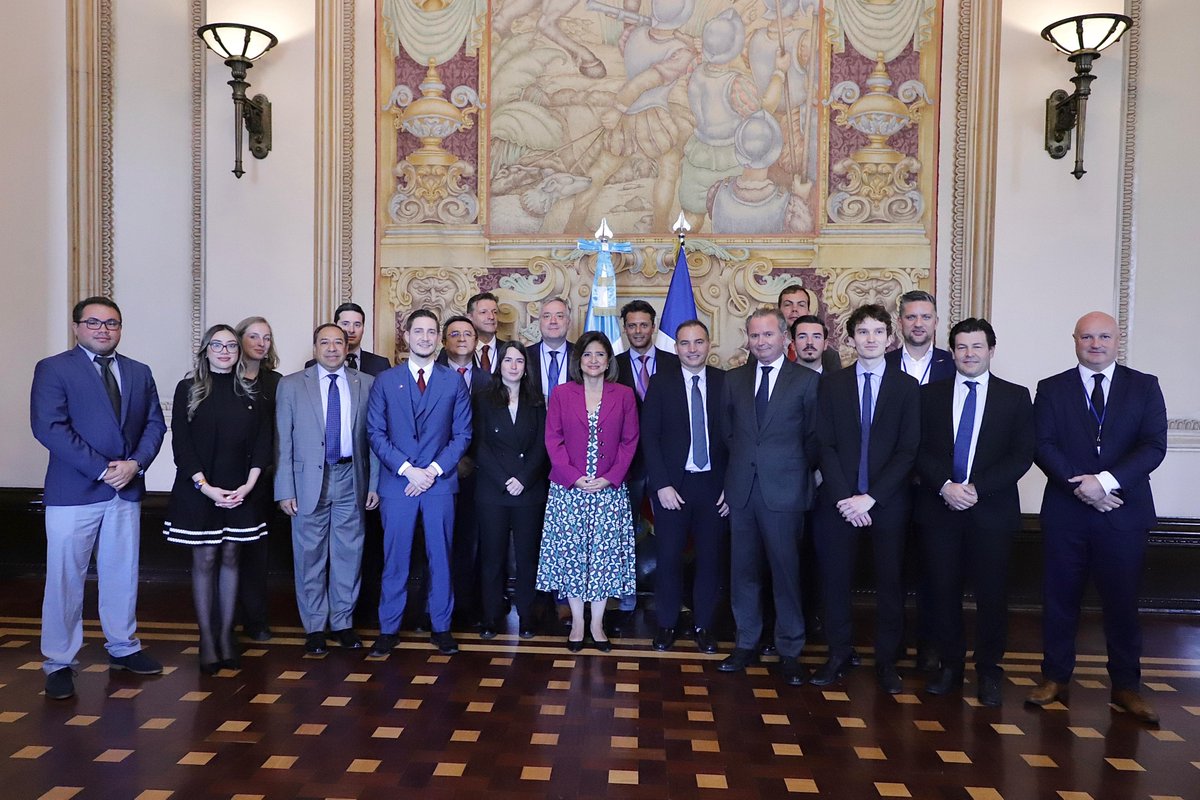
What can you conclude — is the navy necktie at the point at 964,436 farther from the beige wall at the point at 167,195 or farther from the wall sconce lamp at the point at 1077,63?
the beige wall at the point at 167,195

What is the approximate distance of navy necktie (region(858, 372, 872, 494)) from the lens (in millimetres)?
3854

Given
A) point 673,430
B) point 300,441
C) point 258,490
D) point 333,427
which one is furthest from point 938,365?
point 258,490

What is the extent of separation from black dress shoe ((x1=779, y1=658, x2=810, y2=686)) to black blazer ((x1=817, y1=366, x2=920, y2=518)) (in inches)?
30.9

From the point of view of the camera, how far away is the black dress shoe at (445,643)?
4297 millimetres

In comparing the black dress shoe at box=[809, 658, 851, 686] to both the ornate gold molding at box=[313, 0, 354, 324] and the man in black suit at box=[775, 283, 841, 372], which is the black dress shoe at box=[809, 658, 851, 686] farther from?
the ornate gold molding at box=[313, 0, 354, 324]

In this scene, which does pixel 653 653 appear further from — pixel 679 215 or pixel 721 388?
pixel 679 215

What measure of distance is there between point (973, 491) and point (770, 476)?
869mm

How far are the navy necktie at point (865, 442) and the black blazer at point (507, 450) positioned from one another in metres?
1.59

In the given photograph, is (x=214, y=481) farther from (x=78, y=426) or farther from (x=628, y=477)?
(x=628, y=477)

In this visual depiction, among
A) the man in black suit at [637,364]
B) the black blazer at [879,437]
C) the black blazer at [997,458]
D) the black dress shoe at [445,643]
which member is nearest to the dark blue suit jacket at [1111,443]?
the black blazer at [997,458]

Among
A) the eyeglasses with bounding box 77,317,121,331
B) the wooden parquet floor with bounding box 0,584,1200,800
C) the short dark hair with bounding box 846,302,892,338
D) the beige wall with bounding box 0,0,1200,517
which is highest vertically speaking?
the beige wall with bounding box 0,0,1200,517

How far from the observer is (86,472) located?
3.73 meters

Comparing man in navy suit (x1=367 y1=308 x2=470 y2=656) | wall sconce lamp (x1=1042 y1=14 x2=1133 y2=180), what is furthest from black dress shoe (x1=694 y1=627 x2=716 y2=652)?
wall sconce lamp (x1=1042 y1=14 x2=1133 y2=180)

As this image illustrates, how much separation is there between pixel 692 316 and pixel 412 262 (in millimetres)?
1993
